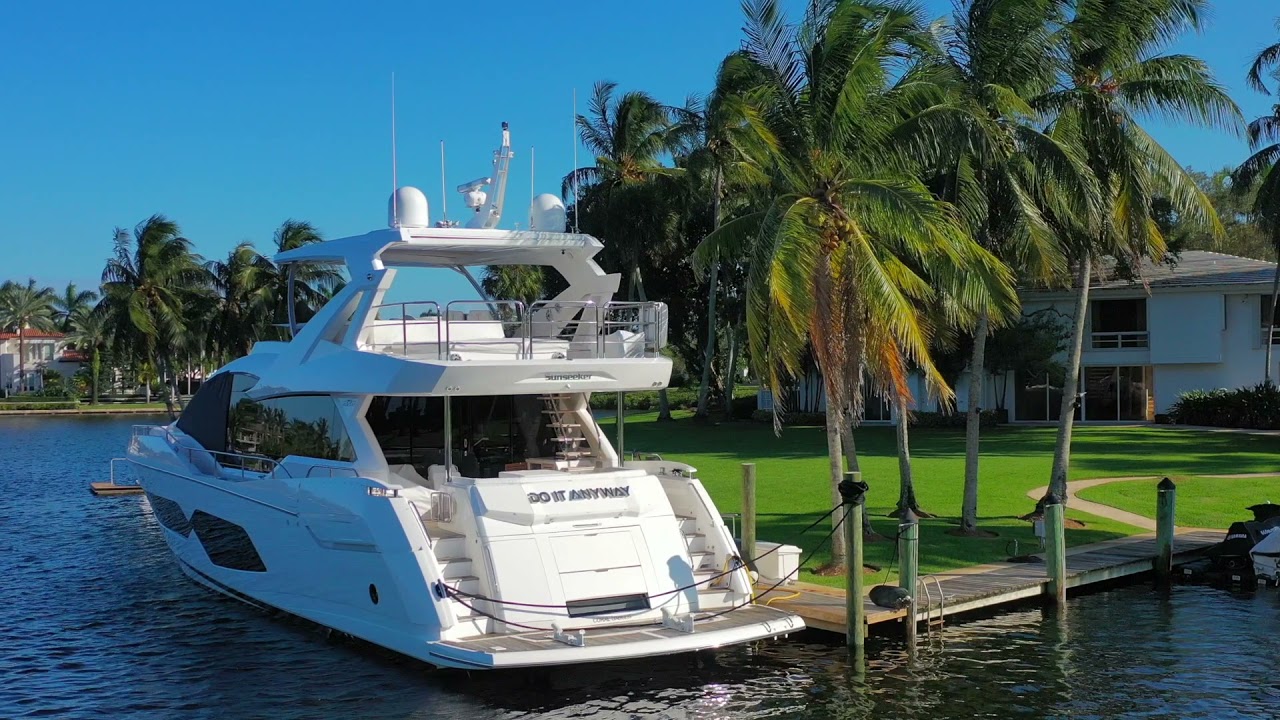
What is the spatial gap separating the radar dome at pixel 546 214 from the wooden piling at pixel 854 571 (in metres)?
5.31

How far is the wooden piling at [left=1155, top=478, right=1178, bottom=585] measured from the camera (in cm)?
1655

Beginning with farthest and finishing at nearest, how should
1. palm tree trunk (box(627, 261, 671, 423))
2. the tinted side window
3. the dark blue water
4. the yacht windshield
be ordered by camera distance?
1. palm tree trunk (box(627, 261, 671, 423))
2. the yacht windshield
3. the tinted side window
4. the dark blue water

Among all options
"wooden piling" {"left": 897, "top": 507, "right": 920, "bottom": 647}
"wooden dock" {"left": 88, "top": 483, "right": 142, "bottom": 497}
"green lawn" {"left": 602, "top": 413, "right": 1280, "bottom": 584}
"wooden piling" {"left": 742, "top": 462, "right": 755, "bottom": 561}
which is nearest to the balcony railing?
"green lawn" {"left": 602, "top": 413, "right": 1280, "bottom": 584}

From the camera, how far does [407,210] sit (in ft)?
47.4

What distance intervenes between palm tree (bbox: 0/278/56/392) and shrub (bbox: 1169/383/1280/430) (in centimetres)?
9129

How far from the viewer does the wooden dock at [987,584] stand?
13.5m

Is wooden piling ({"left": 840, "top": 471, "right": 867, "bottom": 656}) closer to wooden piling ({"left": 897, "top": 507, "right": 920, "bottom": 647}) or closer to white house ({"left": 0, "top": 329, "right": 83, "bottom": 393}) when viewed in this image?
wooden piling ({"left": 897, "top": 507, "right": 920, "bottom": 647})

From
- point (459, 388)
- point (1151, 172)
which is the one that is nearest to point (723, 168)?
point (1151, 172)

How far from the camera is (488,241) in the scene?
14367 millimetres

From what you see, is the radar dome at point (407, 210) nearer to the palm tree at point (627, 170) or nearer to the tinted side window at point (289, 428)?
the tinted side window at point (289, 428)

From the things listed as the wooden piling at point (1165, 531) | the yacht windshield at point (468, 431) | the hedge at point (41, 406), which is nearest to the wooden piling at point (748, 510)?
the yacht windshield at point (468, 431)

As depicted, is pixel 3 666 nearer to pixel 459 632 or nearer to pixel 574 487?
pixel 459 632

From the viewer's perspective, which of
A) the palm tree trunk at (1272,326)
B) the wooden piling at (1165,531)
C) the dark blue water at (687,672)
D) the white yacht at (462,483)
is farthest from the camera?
the palm tree trunk at (1272,326)

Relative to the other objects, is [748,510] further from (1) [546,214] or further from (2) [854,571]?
(1) [546,214]
